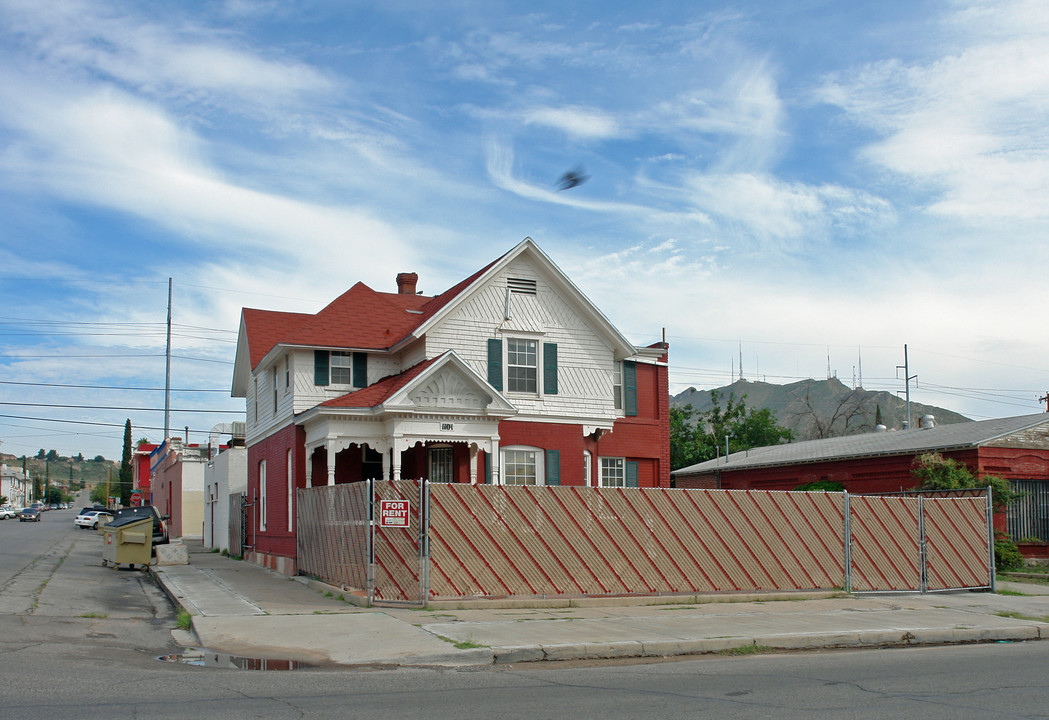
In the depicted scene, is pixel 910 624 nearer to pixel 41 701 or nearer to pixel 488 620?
pixel 488 620

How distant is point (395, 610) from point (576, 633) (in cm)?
352

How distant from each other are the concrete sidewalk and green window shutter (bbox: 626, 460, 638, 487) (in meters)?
10.8

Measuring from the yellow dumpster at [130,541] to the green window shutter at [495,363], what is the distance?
35.2 feet

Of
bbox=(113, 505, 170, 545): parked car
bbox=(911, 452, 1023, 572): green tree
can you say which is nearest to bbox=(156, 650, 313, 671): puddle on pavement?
bbox=(113, 505, 170, 545): parked car

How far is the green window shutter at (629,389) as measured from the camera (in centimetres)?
2898

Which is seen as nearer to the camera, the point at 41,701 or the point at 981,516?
the point at 41,701

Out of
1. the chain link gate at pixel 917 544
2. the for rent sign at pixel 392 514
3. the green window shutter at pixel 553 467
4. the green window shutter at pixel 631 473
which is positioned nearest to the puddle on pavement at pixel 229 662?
the for rent sign at pixel 392 514

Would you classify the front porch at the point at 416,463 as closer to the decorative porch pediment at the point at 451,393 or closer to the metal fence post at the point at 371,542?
the decorative porch pediment at the point at 451,393

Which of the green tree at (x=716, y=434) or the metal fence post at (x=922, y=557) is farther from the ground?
the green tree at (x=716, y=434)

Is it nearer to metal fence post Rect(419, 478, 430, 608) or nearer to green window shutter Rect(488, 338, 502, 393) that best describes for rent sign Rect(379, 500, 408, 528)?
metal fence post Rect(419, 478, 430, 608)

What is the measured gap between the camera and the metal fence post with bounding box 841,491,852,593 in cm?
1855

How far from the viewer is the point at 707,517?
1766 cm

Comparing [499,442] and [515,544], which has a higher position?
[499,442]

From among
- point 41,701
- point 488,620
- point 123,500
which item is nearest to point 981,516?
point 488,620
